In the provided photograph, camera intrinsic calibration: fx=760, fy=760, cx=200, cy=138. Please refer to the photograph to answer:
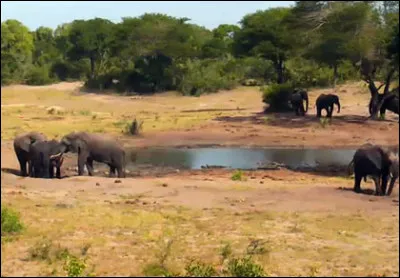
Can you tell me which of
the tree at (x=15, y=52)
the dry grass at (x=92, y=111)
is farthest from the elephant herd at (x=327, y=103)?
the tree at (x=15, y=52)

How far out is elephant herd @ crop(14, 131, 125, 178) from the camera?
15.9m

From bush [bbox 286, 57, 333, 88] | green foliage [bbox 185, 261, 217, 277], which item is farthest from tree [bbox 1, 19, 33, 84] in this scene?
green foliage [bbox 185, 261, 217, 277]

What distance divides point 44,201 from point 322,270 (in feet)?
16.5

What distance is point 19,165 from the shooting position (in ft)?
59.6

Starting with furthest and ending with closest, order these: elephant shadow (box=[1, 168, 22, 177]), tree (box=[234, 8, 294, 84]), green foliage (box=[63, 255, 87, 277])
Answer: tree (box=[234, 8, 294, 84]) → elephant shadow (box=[1, 168, 22, 177]) → green foliage (box=[63, 255, 87, 277])

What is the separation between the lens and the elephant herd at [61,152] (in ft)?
52.3

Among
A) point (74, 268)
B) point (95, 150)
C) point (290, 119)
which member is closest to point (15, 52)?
point (95, 150)

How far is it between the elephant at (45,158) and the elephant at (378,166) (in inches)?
245

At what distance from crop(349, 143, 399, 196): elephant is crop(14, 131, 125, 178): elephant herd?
5.43 meters

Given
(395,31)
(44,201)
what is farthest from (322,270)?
(395,31)

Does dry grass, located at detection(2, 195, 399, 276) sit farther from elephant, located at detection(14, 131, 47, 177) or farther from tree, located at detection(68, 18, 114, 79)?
tree, located at detection(68, 18, 114, 79)

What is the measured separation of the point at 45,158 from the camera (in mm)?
15906

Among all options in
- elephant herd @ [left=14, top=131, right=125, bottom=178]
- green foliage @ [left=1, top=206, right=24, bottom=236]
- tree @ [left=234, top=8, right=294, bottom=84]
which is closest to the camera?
green foliage @ [left=1, top=206, right=24, bottom=236]

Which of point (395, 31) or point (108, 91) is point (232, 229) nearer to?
point (395, 31)
